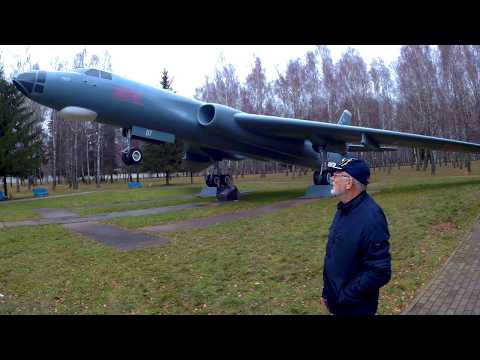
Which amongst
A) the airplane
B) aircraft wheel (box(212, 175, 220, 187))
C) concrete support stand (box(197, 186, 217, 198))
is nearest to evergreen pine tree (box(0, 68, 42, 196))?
the airplane

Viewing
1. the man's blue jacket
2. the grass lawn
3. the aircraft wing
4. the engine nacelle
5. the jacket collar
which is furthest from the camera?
the aircraft wing

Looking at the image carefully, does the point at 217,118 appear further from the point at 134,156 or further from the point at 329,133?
the point at 329,133

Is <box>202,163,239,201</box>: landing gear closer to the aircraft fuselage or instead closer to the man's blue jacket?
the aircraft fuselage

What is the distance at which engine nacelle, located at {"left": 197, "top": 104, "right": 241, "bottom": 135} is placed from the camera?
13289 millimetres

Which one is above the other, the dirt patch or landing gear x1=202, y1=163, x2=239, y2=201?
landing gear x1=202, y1=163, x2=239, y2=201

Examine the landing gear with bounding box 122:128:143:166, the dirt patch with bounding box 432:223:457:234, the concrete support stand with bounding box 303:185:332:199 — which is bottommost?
the dirt patch with bounding box 432:223:457:234

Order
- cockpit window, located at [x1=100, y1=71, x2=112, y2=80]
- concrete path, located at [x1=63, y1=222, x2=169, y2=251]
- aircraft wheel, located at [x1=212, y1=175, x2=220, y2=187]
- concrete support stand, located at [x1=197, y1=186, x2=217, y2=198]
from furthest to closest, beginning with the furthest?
concrete support stand, located at [x1=197, y1=186, x2=217, y2=198]
aircraft wheel, located at [x1=212, y1=175, x2=220, y2=187]
cockpit window, located at [x1=100, y1=71, x2=112, y2=80]
concrete path, located at [x1=63, y1=222, x2=169, y2=251]

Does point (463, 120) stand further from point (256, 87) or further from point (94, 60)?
point (94, 60)

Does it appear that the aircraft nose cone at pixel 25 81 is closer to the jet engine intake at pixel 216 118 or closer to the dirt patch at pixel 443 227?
the jet engine intake at pixel 216 118

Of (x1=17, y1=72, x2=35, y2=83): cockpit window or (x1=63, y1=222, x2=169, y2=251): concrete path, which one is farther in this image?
(x1=17, y1=72, x2=35, y2=83): cockpit window

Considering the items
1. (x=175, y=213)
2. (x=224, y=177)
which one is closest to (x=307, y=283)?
(x=175, y=213)

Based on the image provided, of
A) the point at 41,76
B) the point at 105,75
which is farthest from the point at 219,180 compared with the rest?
the point at 41,76

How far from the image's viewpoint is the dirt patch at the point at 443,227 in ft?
26.5

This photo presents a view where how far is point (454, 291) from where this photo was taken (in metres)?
4.68
